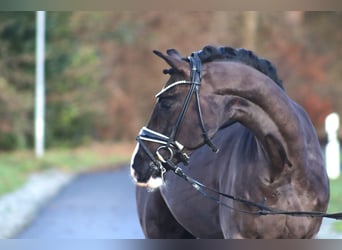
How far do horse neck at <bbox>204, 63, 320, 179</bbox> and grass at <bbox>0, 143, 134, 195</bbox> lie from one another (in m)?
9.78

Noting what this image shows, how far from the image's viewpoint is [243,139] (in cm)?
440

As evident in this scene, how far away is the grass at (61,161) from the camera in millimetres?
15484

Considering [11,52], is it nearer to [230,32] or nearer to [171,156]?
[230,32]

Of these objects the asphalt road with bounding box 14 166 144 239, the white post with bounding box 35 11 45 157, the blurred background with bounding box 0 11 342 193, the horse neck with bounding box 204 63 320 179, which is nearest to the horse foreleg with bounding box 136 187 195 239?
the horse neck with bounding box 204 63 320 179

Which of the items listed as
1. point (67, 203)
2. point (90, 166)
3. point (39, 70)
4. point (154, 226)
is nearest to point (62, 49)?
point (39, 70)

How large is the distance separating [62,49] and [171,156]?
18.7 meters

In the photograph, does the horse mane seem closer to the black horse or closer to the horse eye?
the black horse

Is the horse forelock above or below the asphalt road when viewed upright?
above

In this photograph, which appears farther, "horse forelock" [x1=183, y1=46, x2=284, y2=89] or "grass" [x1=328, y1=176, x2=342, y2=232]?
"grass" [x1=328, y1=176, x2=342, y2=232]

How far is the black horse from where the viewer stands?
12.7 ft

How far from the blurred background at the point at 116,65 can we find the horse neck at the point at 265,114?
14.7 m

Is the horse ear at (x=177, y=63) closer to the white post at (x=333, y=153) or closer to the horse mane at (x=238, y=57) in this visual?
the horse mane at (x=238, y=57)

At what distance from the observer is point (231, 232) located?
167 inches
